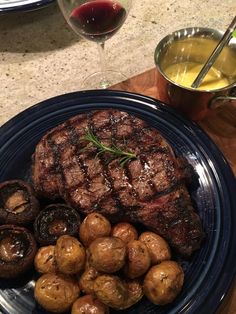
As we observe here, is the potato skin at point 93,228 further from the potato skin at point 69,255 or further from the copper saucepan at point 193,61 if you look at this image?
the copper saucepan at point 193,61

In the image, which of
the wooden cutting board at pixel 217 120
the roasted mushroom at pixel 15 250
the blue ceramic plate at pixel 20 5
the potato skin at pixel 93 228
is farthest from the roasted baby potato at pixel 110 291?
the blue ceramic plate at pixel 20 5

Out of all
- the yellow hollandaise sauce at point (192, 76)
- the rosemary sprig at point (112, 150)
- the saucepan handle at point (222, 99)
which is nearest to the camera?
the rosemary sprig at point (112, 150)

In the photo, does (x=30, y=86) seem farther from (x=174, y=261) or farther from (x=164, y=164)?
(x=174, y=261)

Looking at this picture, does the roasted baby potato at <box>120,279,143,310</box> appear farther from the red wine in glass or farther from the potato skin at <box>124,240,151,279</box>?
the red wine in glass

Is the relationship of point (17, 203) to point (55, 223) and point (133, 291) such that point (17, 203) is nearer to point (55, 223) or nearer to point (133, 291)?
point (55, 223)

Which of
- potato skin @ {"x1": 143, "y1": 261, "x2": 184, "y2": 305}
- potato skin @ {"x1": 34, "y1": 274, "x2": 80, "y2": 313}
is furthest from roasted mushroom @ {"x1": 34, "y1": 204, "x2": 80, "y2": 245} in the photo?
potato skin @ {"x1": 143, "y1": 261, "x2": 184, "y2": 305}

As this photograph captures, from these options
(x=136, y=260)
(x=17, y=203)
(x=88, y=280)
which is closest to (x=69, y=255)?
(x=88, y=280)
